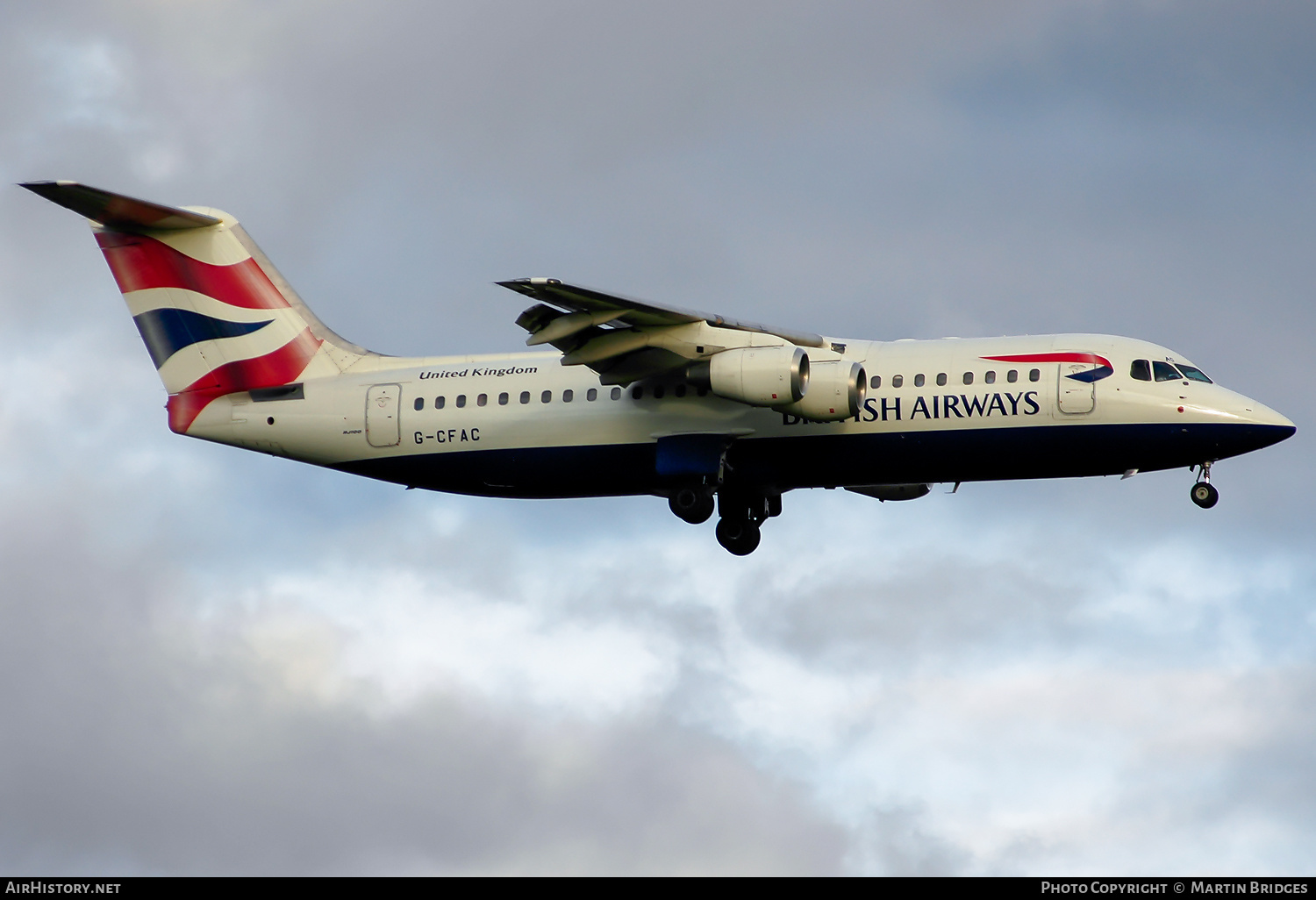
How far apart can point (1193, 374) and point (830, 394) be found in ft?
15.7

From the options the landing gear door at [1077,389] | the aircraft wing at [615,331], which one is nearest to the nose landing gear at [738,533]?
the aircraft wing at [615,331]

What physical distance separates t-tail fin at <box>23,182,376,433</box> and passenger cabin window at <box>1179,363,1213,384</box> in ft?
37.9

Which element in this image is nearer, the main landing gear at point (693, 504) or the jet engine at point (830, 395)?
the jet engine at point (830, 395)

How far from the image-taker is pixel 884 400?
25766mm

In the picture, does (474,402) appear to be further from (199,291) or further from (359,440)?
(199,291)

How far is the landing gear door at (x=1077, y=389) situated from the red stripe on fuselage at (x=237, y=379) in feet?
35.2

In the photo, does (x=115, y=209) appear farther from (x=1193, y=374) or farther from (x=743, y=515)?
(x=1193, y=374)

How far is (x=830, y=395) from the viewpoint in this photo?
82.2 ft

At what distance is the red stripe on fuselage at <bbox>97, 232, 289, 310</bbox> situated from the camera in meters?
28.9

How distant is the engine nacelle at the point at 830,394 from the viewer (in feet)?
82.2

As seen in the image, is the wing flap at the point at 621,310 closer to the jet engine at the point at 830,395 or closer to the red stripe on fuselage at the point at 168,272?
the jet engine at the point at 830,395

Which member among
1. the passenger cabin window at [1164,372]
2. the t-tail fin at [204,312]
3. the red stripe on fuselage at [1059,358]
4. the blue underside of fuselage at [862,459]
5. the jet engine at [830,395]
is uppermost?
the t-tail fin at [204,312]
